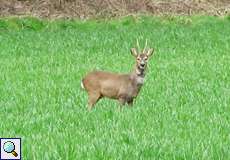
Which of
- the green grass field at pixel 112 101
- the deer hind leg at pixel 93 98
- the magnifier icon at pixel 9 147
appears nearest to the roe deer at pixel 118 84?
the deer hind leg at pixel 93 98

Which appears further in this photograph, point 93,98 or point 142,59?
point 93,98

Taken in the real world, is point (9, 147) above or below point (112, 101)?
above

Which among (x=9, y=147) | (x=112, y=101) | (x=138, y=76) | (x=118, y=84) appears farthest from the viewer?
(x=112, y=101)

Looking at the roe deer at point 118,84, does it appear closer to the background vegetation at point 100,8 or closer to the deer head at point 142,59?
the deer head at point 142,59

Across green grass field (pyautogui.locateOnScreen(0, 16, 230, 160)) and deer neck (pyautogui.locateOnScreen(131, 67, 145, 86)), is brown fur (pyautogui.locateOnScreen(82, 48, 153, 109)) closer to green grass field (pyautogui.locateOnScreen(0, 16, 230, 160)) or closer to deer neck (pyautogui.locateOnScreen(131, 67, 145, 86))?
deer neck (pyautogui.locateOnScreen(131, 67, 145, 86))

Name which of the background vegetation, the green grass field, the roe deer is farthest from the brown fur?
the background vegetation

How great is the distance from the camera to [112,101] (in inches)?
529

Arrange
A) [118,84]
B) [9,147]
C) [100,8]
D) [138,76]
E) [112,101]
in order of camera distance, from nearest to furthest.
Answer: [9,147] → [118,84] → [138,76] → [112,101] → [100,8]

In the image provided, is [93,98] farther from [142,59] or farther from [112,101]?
[112,101]

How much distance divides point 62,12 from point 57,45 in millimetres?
7941

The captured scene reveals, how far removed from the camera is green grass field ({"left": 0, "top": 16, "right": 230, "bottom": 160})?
910 cm

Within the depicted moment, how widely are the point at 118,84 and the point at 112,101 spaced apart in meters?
1.51

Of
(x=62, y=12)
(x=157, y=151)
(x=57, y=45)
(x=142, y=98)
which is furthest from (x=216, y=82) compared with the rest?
(x=62, y=12)

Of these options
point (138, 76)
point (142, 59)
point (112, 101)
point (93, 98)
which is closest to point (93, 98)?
point (93, 98)
